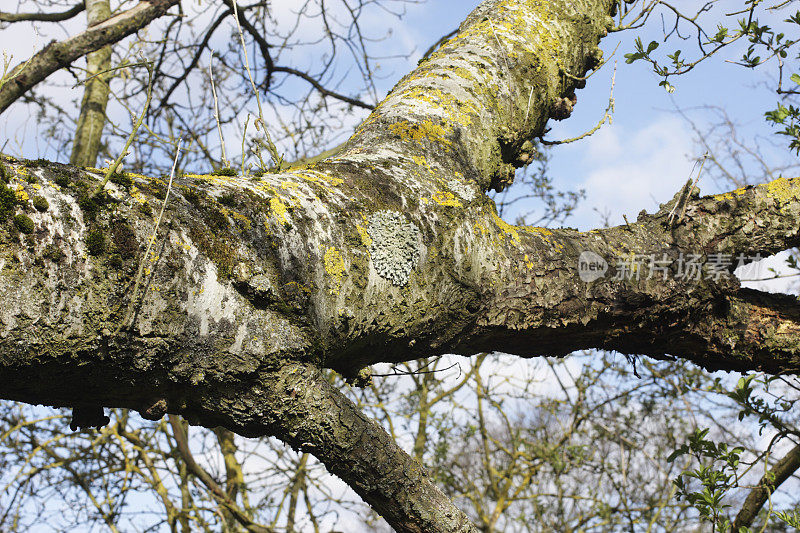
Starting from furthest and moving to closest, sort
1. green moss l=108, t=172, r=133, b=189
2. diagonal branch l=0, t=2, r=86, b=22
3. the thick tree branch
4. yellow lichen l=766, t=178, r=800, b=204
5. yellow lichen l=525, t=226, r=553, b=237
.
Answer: diagonal branch l=0, t=2, r=86, b=22, the thick tree branch, yellow lichen l=766, t=178, r=800, b=204, yellow lichen l=525, t=226, r=553, b=237, green moss l=108, t=172, r=133, b=189

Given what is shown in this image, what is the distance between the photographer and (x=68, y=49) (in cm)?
331

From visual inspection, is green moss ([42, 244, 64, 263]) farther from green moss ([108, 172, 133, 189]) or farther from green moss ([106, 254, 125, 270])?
green moss ([108, 172, 133, 189])

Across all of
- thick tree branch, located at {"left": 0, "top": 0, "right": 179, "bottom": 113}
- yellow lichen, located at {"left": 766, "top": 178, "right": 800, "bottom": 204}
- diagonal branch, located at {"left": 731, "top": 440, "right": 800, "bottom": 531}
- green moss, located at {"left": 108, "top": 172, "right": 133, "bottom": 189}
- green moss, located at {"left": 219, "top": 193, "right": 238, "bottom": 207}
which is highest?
thick tree branch, located at {"left": 0, "top": 0, "right": 179, "bottom": 113}

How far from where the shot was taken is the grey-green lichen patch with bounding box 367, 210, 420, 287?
1368 mm

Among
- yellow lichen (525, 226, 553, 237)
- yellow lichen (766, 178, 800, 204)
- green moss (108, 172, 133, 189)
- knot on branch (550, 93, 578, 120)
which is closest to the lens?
green moss (108, 172, 133, 189)

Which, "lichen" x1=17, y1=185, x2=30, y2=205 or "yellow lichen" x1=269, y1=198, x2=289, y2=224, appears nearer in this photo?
"lichen" x1=17, y1=185, x2=30, y2=205

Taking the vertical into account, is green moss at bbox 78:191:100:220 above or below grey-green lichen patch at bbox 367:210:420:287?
below

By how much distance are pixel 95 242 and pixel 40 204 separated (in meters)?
0.10

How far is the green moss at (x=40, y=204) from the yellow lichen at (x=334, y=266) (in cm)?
50

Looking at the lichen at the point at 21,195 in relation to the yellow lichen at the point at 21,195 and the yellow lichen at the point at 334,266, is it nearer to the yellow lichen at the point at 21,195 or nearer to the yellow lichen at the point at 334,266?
the yellow lichen at the point at 21,195

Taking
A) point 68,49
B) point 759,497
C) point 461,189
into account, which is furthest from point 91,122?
point 759,497

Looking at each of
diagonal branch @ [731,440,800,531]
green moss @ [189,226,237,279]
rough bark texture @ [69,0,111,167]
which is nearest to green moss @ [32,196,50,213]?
green moss @ [189,226,237,279]

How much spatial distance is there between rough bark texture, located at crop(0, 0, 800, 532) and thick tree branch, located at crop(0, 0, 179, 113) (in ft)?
7.08

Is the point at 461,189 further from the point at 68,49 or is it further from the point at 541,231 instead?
the point at 68,49
